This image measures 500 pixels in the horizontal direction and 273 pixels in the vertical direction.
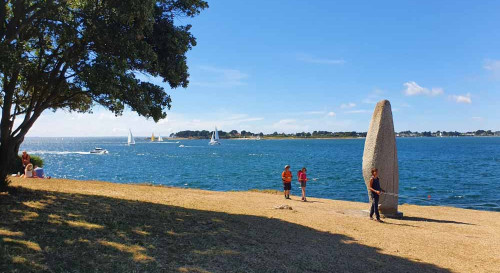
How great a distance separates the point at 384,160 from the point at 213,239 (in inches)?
381

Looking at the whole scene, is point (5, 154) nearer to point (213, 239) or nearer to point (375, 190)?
point (213, 239)

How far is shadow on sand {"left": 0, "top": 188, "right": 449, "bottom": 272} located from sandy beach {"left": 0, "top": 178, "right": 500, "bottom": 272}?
25 millimetres

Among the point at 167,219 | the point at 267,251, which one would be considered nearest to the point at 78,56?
the point at 167,219

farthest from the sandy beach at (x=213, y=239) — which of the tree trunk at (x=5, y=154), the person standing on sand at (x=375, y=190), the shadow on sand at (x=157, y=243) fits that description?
the tree trunk at (x=5, y=154)

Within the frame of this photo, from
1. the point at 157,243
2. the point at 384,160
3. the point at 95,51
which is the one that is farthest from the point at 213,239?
the point at 384,160

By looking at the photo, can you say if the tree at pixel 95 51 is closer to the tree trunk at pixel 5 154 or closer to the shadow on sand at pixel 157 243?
the tree trunk at pixel 5 154

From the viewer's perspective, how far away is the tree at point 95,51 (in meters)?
9.66

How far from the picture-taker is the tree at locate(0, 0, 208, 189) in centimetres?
966

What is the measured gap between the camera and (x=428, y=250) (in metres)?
10.3

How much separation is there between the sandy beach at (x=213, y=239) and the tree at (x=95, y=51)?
335 centimetres

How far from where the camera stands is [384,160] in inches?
620

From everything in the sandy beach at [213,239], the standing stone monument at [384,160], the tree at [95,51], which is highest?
the tree at [95,51]

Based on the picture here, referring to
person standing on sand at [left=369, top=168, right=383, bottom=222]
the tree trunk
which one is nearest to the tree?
the tree trunk

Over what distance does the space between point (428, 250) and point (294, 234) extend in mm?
3986
